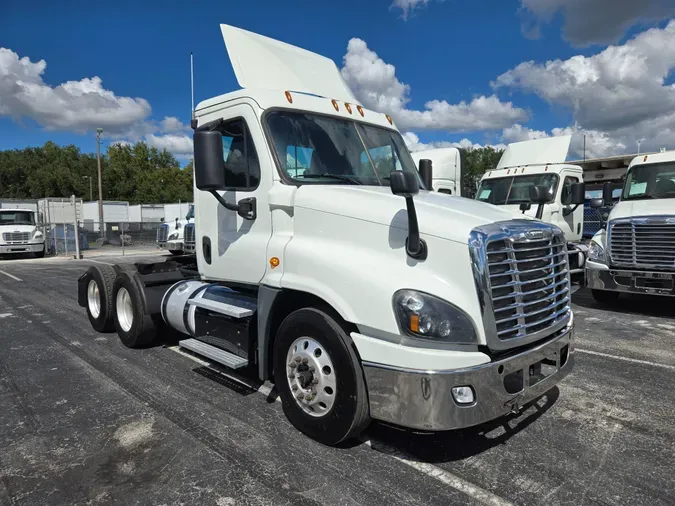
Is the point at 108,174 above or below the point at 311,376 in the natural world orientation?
above

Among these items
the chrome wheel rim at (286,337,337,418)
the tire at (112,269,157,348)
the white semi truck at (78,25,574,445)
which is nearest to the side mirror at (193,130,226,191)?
the white semi truck at (78,25,574,445)

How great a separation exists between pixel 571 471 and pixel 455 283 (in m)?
1.46

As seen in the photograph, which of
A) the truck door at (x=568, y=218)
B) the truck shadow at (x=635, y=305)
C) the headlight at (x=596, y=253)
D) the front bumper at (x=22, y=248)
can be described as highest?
the truck door at (x=568, y=218)

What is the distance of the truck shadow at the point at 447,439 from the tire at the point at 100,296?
4.42 m

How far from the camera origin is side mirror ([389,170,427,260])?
2.93 meters

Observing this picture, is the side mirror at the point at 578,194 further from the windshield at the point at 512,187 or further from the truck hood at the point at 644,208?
the windshield at the point at 512,187

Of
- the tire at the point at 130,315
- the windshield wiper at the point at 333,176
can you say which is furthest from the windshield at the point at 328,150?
A: the tire at the point at 130,315

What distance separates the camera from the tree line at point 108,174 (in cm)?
7194

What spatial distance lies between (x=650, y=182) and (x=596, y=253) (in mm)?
2000

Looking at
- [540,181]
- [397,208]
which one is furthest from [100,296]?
[540,181]

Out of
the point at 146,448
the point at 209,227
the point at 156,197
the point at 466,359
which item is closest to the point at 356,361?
the point at 466,359

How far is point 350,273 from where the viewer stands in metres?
3.21

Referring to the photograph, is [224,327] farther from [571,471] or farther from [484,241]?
[571,471]

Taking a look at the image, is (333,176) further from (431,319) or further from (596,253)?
(596,253)
